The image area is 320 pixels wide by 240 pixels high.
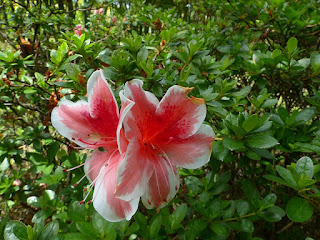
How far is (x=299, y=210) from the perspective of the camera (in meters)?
0.83

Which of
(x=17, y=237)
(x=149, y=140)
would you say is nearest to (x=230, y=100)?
(x=149, y=140)

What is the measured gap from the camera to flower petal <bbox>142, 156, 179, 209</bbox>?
0.71m

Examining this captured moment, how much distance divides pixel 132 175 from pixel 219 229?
1.89 feet

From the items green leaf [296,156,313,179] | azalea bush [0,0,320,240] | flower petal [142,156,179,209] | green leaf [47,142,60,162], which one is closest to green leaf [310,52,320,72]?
azalea bush [0,0,320,240]

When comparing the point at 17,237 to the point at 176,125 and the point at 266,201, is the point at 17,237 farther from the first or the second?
the point at 266,201

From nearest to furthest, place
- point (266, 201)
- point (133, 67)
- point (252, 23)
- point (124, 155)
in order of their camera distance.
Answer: point (124, 155)
point (266, 201)
point (133, 67)
point (252, 23)

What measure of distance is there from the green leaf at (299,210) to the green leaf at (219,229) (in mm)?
274

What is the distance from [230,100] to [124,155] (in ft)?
2.16

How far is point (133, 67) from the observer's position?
1.11 m

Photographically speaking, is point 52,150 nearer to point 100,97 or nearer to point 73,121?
point 73,121

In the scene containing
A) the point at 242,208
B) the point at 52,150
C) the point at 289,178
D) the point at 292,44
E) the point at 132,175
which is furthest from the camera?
the point at 52,150

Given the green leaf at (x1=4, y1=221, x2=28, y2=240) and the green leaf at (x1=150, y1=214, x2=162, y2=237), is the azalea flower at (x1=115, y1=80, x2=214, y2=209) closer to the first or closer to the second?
the green leaf at (x1=150, y1=214, x2=162, y2=237)

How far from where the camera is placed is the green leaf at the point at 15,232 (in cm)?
79

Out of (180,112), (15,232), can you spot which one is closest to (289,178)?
(180,112)
